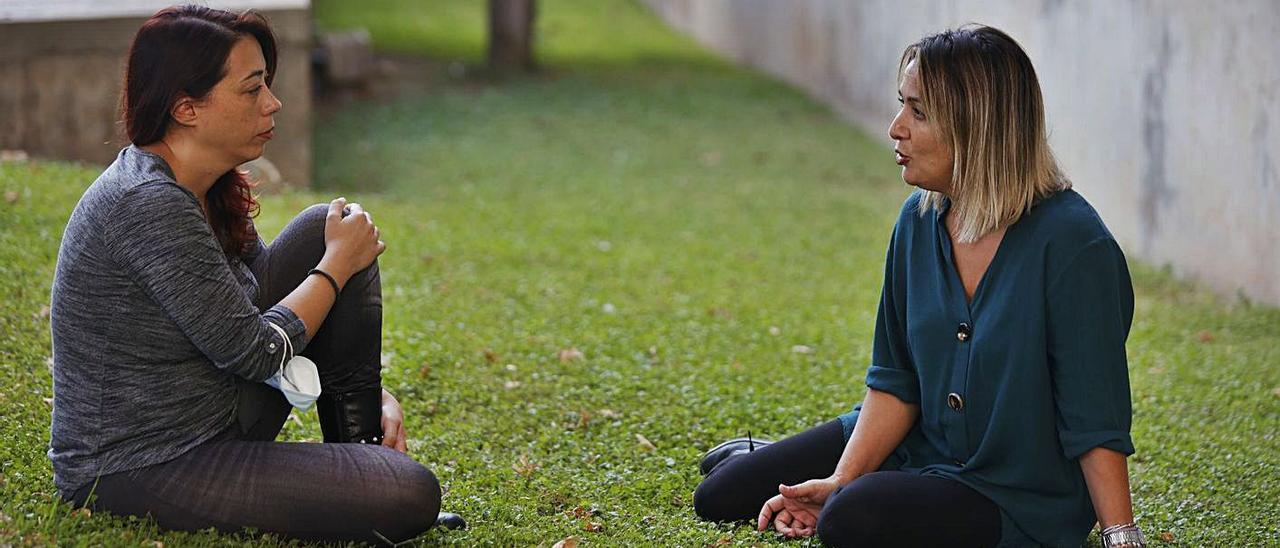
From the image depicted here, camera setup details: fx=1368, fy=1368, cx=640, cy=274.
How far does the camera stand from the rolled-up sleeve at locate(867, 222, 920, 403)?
3641 mm

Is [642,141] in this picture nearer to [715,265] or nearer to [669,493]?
[715,265]

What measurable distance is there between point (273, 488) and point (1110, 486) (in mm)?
1991

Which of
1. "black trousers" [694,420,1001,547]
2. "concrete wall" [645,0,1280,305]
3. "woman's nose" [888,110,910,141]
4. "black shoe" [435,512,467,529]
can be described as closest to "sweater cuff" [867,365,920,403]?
"black trousers" [694,420,1001,547]

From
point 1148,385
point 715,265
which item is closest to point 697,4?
point 715,265

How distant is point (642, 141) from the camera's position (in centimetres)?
1246

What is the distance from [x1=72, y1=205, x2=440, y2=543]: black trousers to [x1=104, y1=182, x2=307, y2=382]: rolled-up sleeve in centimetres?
25

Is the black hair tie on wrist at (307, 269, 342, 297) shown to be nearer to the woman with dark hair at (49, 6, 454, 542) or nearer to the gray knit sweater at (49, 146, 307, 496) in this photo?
the woman with dark hair at (49, 6, 454, 542)

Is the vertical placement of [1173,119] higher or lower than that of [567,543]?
higher

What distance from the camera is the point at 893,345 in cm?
367

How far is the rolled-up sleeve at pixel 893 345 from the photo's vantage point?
3.64 metres

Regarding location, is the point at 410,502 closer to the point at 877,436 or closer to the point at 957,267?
the point at 877,436

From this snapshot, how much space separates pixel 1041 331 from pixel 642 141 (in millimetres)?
9321

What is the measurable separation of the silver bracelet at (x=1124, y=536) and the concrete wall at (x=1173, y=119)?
412cm

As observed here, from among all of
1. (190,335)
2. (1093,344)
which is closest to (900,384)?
(1093,344)
